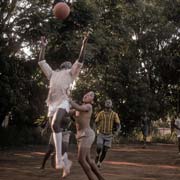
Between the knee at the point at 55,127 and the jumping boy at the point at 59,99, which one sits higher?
the jumping boy at the point at 59,99

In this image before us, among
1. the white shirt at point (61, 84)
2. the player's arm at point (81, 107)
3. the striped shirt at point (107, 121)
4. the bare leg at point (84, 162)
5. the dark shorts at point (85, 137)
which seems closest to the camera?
the white shirt at point (61, 84)

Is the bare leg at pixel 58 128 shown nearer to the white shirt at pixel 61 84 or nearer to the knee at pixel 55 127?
the knee at pixel 55 127

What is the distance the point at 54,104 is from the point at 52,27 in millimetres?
12924

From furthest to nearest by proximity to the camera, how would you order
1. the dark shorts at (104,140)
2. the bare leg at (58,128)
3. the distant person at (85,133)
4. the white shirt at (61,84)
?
the dark shorts at (104,140) < the distant person at (85,133) < the white shirt at (61,84) < the bare leg at (58,128)

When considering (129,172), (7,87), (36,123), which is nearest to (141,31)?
(36,123)

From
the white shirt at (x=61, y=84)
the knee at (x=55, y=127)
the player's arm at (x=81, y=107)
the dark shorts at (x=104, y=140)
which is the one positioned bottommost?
the dark shorts at (x=104, y=140)

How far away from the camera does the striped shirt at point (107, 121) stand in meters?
13.1

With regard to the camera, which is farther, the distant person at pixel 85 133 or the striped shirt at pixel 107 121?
the striped shirt at pixel 107 121

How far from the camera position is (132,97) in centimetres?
3195

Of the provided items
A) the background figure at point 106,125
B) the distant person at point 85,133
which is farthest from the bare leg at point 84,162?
the background figure at point 106,125

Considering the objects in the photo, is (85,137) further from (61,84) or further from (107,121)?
(107,121)

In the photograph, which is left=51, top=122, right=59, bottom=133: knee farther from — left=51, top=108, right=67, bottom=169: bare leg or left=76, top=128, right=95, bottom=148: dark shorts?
left=76, top=128, right=95, bottom=148: dark shorts

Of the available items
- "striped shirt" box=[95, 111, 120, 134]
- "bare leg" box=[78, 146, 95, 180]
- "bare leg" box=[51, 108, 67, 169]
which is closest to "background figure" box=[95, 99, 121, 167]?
"striped shirt" box=[95, 111, 120, 134]

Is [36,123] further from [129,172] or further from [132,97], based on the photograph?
[129,172]
